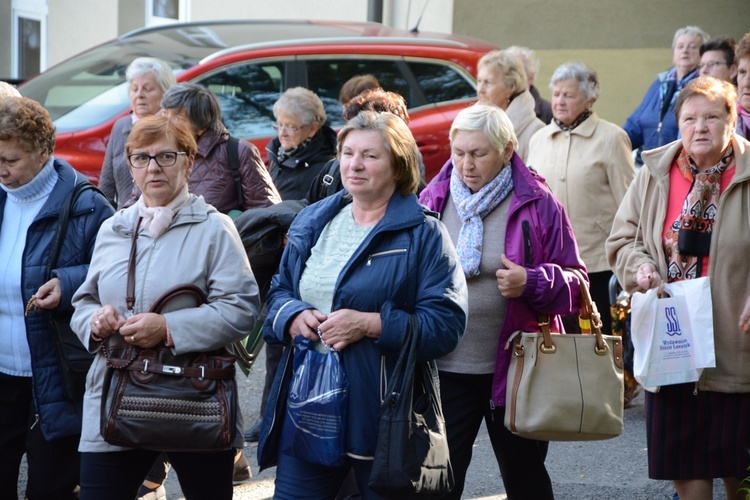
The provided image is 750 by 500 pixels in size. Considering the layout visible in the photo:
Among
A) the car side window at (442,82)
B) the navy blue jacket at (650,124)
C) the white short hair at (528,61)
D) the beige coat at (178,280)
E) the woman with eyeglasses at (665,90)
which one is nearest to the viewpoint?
the beige coat at (178,280)

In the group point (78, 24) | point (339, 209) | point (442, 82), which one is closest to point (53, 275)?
point (339, 209)

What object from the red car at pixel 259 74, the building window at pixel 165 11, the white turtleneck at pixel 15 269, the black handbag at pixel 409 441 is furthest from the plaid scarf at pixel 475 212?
the building window at pixel 165 11

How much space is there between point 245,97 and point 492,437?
5.36 metres

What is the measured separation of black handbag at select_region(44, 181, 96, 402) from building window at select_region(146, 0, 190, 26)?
11375mm

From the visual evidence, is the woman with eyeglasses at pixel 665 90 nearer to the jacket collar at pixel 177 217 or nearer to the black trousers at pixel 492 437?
the black trousers at pixel 492 437

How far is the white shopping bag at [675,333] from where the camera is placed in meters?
4.39

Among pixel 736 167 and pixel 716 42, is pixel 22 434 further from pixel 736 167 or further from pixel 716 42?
pixel 716 42

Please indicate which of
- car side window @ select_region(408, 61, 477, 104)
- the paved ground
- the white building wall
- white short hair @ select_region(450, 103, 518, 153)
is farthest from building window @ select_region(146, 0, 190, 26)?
white short hair @ select_region(450, 103, 518, 153)

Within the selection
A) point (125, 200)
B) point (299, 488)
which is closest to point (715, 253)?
point (299, 488)

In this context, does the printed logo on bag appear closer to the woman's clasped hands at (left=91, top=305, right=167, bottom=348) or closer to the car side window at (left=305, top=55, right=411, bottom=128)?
the woman's clasped hands at (left=91, top=305, right=167, bottom=348)

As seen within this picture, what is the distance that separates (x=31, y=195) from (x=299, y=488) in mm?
1674

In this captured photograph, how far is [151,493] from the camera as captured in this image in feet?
17.0

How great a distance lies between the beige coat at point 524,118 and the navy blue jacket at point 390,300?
3724 millimetres

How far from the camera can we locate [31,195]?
4441 millimetres
